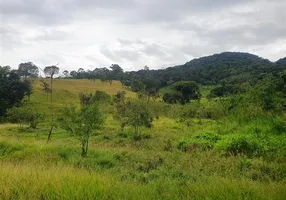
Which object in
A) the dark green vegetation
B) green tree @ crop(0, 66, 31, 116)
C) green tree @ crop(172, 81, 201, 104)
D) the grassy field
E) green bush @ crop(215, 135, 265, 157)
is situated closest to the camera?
the grassy field

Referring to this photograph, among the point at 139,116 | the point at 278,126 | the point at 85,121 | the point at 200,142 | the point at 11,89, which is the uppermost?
the point at 11,89

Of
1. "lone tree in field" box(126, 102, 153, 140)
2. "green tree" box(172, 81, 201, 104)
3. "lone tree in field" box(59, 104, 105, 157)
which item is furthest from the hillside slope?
"lone tree in field" box(59, 104, 105, 157)

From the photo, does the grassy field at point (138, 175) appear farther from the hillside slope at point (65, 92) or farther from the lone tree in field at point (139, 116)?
the hillside slope at point (65, 92)

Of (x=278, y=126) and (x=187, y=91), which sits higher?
(x=187, y=91)

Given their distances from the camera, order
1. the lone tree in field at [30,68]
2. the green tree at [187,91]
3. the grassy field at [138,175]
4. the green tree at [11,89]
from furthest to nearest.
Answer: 1. the lone tree in field at [30,68]
2. the green tree at [187,91]
3. the green tree at [11,89]
4. the grassy field at [138,175]

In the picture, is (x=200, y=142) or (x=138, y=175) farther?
(x=200, y=142)

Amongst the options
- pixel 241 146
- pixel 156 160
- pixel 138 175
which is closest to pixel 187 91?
pixel 241 146

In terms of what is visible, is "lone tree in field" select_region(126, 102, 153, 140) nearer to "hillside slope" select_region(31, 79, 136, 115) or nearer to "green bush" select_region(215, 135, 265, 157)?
"green bush" select_region(215, 135, 265, 157)

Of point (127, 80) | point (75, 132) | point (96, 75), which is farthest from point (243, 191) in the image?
point (96, 75)

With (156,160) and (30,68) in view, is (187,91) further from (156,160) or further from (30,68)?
→ (30,68)

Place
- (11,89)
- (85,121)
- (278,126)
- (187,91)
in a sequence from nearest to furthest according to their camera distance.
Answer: (85,121)
(278,126)
(11,89)
(187,91)

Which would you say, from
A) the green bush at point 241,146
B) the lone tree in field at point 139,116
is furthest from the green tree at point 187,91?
the green bush at point 241,146

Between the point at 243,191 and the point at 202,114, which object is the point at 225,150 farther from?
the point at 202,114

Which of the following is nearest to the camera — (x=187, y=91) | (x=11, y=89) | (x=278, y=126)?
(x=278, y=126)
